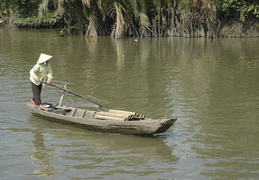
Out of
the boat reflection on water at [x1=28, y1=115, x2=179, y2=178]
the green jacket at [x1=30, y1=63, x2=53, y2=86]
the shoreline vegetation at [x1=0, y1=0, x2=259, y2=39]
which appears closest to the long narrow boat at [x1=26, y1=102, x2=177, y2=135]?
the boat reflection on water at [x1=28, y1=115, x2=179, y2=178]

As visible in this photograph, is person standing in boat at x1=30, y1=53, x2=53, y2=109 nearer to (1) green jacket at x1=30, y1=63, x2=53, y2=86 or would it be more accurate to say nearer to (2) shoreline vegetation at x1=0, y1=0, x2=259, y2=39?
(1) green jacket at x1=30, y1=63, x2=53, y2=86

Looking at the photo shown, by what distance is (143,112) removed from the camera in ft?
39.2

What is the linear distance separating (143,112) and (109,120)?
7.47ft

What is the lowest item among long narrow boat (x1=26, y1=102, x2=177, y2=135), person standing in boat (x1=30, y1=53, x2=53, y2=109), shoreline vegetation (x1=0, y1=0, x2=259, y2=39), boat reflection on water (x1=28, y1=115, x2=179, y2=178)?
boat reflection on water (x1=28, y1=115, x2=179, y2=178)

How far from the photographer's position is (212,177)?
307 inches

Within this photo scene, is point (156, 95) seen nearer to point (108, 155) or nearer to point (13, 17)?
point (108, 155)

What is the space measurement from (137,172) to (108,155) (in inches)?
39.4

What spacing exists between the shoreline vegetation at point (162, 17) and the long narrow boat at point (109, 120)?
15.8m

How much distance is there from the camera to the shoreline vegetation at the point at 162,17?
2627 centimetres

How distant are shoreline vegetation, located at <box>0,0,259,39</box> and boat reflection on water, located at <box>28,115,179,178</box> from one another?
16.8 metres

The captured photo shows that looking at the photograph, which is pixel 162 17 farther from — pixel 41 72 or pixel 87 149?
pixel 87 149

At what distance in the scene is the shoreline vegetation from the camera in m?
26.3

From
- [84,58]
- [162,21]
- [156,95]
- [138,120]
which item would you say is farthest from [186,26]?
[138,120]

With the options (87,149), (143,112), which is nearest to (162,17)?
(143,112)
